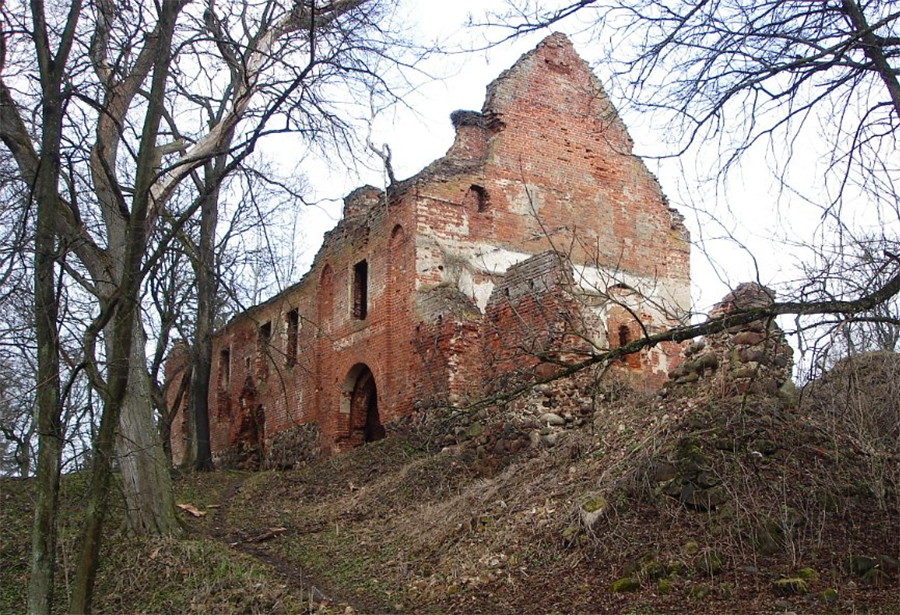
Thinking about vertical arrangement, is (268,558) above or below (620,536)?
below

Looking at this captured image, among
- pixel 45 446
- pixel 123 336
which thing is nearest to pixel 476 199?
pixel 123 336

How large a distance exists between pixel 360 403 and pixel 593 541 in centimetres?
1192

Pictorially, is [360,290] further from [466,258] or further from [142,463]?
[142,463]

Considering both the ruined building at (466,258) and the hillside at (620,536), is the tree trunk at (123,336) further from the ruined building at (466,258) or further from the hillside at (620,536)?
the ruined building at (466,258)

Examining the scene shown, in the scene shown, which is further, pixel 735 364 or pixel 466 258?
pixel 466 258

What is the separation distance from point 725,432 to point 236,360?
1787 centimetres

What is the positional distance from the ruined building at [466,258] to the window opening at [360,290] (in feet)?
0.11

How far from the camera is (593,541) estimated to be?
8891 mm

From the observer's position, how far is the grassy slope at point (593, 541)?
26.0 feet

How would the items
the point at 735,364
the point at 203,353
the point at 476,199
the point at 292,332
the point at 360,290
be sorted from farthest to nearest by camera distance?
1. the point at 292,332
2. the point at 360,290
3. the point at 203,353
4. the point at 476,199
5. the point at 735,364

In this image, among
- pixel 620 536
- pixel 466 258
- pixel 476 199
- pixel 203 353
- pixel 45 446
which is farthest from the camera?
pixel 203 353

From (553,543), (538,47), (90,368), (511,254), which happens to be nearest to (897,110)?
(553,543)

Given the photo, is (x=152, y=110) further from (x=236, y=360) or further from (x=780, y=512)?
(x=236, y=360)

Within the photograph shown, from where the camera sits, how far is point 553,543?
30.4 feet
